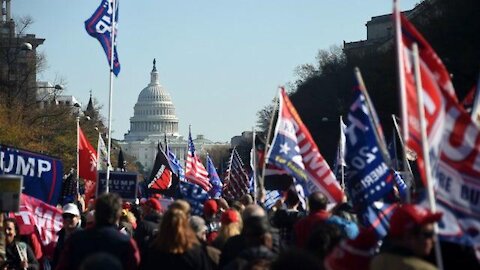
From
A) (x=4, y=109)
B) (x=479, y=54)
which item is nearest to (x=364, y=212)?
(x=479, y=54)

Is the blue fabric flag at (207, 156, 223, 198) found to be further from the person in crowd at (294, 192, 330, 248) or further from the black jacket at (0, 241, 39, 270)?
the person in crowd at (294, 192, 330, 248)

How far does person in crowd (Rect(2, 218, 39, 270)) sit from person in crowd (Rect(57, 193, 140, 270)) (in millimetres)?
2563

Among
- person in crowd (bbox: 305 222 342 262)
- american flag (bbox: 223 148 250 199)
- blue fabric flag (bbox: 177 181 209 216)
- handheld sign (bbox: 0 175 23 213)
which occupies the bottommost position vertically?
person in crowd (bbox: 305 222 342 262)

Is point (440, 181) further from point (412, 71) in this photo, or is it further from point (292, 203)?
point (292, 203)

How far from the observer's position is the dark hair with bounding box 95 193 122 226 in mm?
9000

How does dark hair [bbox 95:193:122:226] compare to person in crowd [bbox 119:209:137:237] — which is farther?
person in crowd [bbox 119:209:137:237]

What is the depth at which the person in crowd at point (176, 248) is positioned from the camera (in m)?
9.23

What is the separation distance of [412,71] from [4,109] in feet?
156

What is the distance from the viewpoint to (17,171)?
12.8m

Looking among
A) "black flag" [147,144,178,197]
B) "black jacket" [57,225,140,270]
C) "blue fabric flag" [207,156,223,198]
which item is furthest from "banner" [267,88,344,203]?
"black flag" [147,144,178,197]

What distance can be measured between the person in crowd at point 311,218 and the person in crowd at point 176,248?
0.91 metres

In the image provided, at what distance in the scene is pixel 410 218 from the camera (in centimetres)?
676

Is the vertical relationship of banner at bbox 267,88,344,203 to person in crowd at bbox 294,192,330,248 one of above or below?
above

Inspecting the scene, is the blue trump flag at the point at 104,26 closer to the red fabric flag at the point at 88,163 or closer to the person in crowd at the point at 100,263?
the red fabric flag at the point at 88,163
